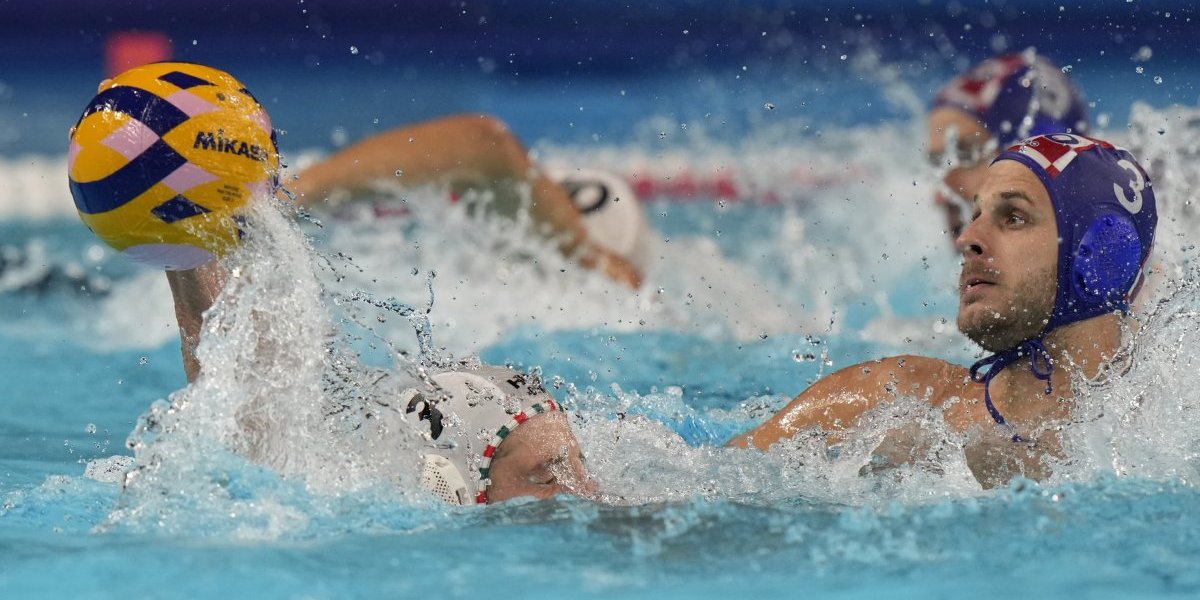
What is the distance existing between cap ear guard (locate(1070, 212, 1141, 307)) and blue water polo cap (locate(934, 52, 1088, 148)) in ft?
5.29

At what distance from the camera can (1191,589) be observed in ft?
6.35

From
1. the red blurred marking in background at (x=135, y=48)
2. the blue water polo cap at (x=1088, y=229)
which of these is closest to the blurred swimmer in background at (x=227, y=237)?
the blue water polo cap at (x=1088, y=229)

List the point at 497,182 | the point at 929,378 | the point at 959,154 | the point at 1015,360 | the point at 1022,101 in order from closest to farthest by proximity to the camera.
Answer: the point at 1015,360 → the point at 929,378 → the point at 1022,101 → the point at 959,154 → the point at 497,182

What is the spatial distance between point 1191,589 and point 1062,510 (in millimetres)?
276

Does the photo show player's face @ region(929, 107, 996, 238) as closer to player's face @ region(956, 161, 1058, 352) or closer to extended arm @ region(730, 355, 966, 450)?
extended arm @ region(730, 355, 966, 450)

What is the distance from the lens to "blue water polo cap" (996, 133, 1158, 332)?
243cm

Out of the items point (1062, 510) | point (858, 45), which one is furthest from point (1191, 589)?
point (858, 45)

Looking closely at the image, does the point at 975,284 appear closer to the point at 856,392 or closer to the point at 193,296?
the point at 856,392

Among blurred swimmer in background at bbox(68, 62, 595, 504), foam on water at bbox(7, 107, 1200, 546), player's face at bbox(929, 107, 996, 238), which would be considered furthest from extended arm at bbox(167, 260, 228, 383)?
player's face at bbox(929, 107, 996, 238)

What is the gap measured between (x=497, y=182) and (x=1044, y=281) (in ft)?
9.10

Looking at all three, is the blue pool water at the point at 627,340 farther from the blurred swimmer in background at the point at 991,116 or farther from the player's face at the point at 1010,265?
the blurred swimmer in background at the point at 991,116

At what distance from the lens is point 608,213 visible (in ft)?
16.6

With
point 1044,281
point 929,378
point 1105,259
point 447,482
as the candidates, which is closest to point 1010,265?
point 1044,281

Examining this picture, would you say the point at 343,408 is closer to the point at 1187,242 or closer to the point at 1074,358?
the point at 1074,358
